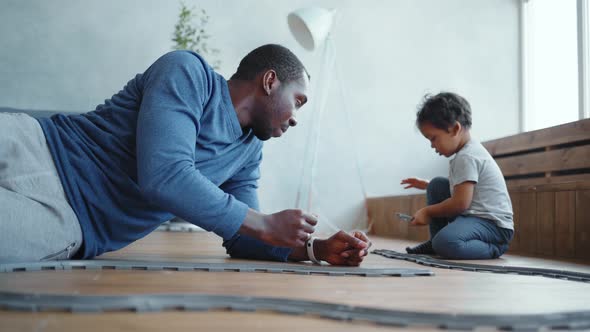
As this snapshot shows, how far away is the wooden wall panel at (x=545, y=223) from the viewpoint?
2469 mm

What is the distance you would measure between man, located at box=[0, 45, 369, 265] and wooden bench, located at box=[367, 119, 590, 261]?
128 centimetres

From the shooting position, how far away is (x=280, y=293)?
0.95m

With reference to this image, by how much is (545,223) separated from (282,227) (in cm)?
168

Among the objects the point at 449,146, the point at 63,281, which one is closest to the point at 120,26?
the point at 449,146

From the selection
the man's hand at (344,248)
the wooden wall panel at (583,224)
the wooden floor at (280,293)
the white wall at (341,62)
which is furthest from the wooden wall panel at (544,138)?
the man's hand at (344,248)

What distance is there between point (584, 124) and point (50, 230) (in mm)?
2338

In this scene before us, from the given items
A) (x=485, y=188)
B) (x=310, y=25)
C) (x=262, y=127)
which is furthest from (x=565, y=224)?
(x=310, y=25)

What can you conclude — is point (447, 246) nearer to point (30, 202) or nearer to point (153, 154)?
point (153, 154)

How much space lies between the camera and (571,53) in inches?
143

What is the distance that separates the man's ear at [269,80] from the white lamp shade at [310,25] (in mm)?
2545

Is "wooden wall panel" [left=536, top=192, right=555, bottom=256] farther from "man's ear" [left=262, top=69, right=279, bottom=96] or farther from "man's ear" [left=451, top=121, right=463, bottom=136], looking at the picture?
"man's ear" [left=262, top=69, right=279, bottom=96]

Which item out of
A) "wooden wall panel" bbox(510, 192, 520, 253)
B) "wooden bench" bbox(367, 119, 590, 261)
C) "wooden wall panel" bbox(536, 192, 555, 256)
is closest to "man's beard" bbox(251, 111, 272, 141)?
"wooden bench" bbox(367, 119, 590, 261)

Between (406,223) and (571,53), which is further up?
(571,53)

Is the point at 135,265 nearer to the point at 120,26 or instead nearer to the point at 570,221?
the point at 570,221
